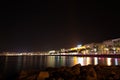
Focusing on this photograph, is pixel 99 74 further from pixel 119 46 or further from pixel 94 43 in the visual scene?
pixel 94 43

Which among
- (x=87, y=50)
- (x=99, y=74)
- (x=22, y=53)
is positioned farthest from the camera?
(x=22, y=53)

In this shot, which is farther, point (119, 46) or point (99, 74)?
point (119, 46)

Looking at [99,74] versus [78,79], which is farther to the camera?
[99,74]

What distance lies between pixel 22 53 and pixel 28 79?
168 metres

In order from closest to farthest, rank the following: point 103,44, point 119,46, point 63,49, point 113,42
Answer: point 119,46, point 113,42, point 103,44, point 63,49

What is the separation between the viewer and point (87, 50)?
413ft

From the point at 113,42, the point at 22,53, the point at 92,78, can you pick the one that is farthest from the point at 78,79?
the point at 22,53

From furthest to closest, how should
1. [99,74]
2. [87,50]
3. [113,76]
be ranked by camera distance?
[87,50]
[99,74]
[113,76]

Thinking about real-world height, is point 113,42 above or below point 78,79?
above

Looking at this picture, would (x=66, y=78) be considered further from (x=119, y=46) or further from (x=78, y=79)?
(x=119, y=46)

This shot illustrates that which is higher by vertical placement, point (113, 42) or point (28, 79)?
point (113, 42)

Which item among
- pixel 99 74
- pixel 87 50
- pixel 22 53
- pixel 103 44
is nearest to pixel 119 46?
pixel 103 44

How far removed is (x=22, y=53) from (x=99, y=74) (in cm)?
16667

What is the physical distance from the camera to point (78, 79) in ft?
40.5
